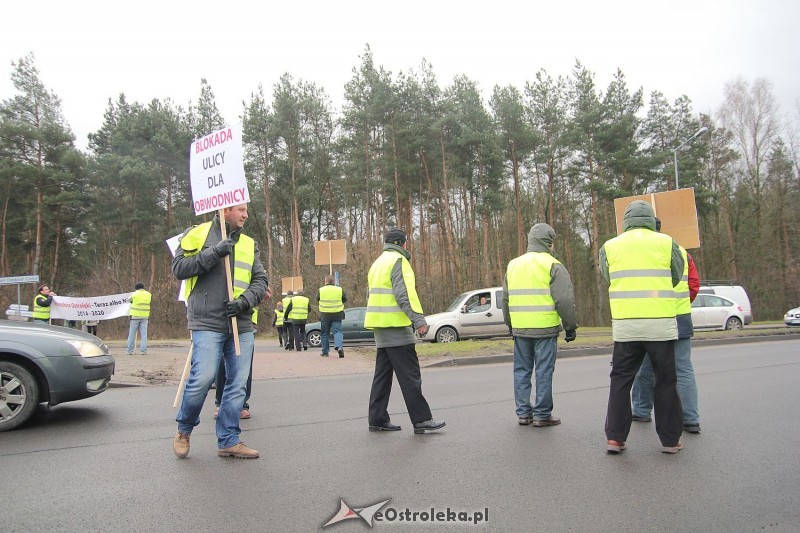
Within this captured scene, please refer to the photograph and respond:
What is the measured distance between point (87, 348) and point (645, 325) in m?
5.82

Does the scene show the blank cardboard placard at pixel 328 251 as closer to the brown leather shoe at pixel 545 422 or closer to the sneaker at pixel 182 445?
the brown leather shoe at pixel 545 422

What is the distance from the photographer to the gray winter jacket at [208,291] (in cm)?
432

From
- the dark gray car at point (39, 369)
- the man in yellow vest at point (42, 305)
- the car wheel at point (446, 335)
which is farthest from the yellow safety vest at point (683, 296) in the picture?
the man in yellow vest at point (42, 305)

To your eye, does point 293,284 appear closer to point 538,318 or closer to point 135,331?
point 135,331

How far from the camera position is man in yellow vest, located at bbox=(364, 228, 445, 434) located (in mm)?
5250

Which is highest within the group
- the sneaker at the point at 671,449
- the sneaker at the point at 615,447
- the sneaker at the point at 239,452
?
the sneaker at the point at 239,452

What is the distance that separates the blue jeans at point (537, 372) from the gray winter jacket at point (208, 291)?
8.78 feet

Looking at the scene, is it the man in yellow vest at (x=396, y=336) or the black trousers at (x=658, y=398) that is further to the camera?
the man in yellow vest at (x=396, y=336)

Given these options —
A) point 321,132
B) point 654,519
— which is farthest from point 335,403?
point 321,132

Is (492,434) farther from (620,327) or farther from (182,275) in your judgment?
(182,275)

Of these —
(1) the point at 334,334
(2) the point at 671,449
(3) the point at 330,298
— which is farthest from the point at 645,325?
(1) the point at 334,334

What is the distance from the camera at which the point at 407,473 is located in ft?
13.3

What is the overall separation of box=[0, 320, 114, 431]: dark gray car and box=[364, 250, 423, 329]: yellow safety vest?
3276mm

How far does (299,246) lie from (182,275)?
3357cm
